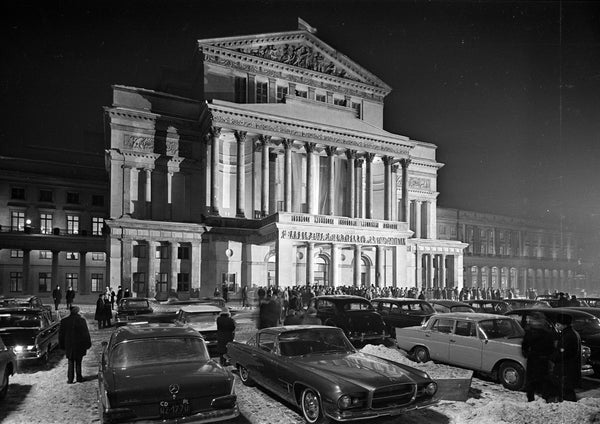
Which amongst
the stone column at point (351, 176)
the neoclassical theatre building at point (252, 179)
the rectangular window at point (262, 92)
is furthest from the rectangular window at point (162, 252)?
the rectangular window at point (262, 92)

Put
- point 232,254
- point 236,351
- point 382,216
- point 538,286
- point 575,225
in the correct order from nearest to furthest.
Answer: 1. point 236,351
2. point 232,254
3. point 382,216
4. point 538,286
5. point 575,225

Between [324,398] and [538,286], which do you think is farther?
[538,286]

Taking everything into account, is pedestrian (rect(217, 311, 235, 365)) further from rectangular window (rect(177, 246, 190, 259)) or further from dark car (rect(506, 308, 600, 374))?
rectangular window (rect(177, 246, 190, 259))

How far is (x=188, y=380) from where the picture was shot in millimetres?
7184

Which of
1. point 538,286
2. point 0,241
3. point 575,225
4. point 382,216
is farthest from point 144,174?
point 575,225

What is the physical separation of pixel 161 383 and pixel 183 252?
33.0m

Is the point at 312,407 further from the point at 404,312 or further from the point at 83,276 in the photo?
the point at 83,276

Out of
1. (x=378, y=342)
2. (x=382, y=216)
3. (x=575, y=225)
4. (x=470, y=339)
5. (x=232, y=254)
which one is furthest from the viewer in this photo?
(x=575, y=225)

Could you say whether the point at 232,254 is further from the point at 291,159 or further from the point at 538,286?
the point at 538,286

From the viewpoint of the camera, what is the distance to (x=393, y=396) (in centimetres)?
758

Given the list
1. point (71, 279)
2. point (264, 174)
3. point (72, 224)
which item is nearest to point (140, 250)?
point (264, 174)

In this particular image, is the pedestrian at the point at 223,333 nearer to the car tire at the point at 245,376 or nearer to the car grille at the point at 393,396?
the car tire at the point at 245,376

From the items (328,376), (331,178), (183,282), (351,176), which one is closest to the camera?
(328,376)

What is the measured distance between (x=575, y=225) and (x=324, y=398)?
90917 millimetres
